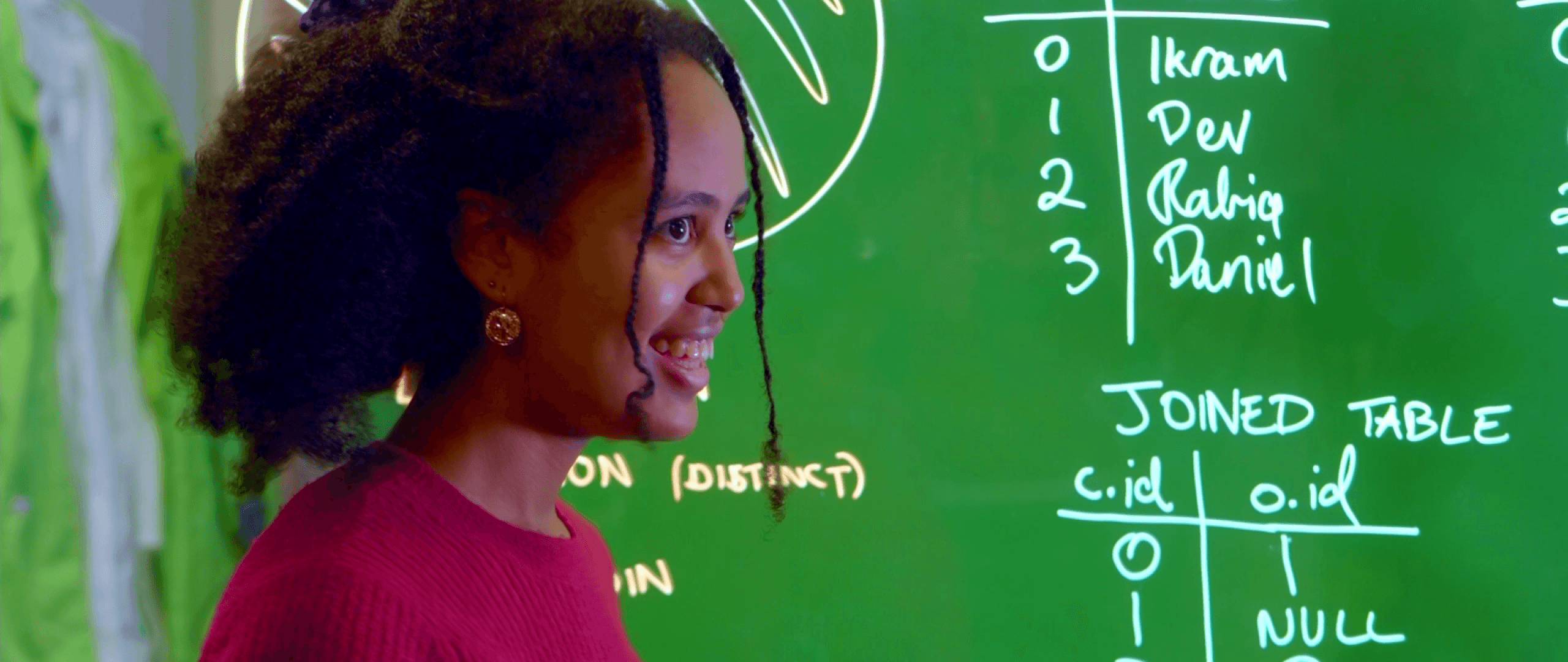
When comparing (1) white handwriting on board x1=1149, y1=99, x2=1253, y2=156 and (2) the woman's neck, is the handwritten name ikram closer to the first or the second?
(1) white handwriting on board x1=1149, y1=99, x2=1253, y2=156

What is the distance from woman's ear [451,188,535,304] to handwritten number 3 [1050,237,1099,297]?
30.8 inches

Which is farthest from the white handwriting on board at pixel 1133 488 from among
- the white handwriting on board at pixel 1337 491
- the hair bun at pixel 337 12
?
the hair bun at pixel 337 12

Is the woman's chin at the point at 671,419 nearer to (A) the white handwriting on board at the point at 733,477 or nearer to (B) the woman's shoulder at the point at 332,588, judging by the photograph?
(B) the woman's shoulder at the point at 332,588

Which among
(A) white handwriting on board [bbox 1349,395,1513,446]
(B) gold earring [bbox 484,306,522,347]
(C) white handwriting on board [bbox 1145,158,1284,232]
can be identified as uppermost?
(C) white handwriting on board [bbox 1145,158,1284,232]

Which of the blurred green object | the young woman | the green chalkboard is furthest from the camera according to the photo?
the green chalkboard

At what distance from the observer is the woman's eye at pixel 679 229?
0.73 metres

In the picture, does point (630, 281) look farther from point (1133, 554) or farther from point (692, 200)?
point (1133, 554)

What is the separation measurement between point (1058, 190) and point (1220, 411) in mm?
317

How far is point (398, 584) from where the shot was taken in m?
0.62

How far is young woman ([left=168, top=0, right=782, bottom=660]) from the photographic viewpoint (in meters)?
0.68

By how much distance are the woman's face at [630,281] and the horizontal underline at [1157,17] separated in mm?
674

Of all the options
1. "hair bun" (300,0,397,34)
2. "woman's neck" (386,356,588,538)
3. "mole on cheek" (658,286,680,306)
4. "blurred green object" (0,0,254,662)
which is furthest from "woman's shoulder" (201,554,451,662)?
"blurred green object" (0,0,254,662)

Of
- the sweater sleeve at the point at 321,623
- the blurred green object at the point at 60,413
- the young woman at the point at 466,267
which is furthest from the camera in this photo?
the blurred green object at the point at 60,413

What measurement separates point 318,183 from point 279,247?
49 mm
